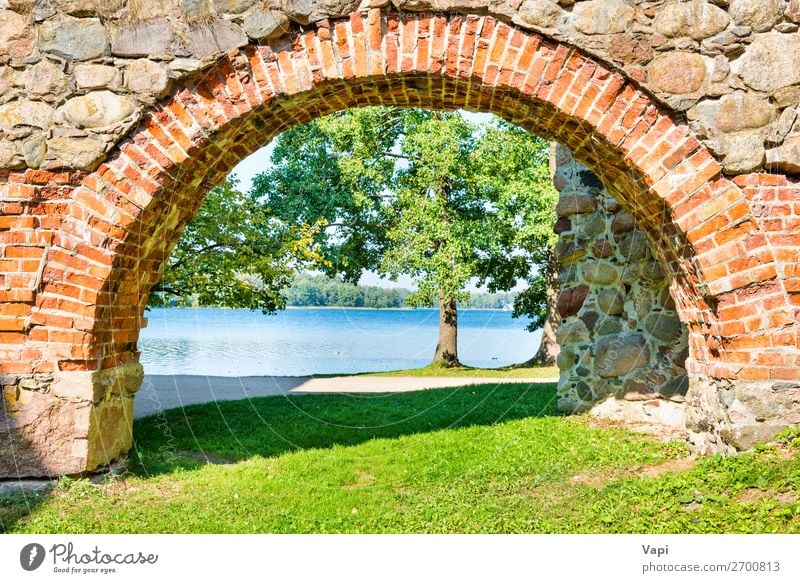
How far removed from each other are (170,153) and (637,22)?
10.3ft

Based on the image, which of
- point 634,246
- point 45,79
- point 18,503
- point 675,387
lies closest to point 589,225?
point 634,246

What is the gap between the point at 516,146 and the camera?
46.9ft

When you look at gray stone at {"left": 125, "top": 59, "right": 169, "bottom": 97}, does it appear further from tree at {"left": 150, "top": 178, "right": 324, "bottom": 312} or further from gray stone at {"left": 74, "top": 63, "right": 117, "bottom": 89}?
tree at {"left": 150, "top": 178, "right": 324, "bottom": 312}

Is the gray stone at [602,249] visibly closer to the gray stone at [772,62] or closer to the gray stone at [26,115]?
the gray stone at [772,62]

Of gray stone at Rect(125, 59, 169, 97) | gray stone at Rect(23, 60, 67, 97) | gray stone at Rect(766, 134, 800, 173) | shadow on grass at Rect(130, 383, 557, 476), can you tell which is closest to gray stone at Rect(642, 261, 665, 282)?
shadow on grass at Rect(130, 383, 557, 476)

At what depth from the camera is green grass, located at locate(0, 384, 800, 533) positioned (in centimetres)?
A: 383

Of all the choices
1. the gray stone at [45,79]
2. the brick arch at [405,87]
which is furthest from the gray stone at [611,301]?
the gray stone at [45,79]

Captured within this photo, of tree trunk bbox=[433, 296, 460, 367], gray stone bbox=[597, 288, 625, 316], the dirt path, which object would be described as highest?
gray stone bbox=[597, 288, 625, 316]

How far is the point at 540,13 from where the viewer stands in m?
4.11

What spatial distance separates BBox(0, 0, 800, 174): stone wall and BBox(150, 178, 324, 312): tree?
3.99m

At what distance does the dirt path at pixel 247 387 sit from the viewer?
31.6 ft

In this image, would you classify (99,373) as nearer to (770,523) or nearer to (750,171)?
(770,523)

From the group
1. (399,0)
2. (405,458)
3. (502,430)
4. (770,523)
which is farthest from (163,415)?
(770,523)

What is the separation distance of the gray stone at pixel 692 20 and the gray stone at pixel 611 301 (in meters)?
3.15
